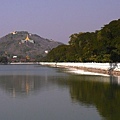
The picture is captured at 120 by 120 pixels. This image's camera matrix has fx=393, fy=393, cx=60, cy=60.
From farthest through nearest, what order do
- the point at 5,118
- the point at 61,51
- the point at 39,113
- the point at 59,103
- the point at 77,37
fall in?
the point at 61,51 < the point at 77,37 < the point at 59,103 < the point at 39,113 < the point at 5,118

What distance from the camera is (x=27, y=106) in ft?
62.8

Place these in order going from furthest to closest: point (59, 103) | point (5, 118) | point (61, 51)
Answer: point (61, 51), point (59, 103), point (5, 118)

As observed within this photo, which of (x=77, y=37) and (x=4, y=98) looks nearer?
(x=4, y=98)

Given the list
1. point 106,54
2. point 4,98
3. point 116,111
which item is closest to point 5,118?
point 116,111

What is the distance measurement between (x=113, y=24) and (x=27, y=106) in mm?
42469

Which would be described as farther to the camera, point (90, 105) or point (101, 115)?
point (90, 105)

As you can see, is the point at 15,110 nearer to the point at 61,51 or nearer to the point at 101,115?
the point at 101,115

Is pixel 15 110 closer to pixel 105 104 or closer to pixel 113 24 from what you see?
pixel 105 104

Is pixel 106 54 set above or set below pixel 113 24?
below

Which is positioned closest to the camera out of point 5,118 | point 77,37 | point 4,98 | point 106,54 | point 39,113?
point 5,118

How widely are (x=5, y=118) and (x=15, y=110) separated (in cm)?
212

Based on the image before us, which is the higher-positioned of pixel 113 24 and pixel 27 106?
pixel 113 24

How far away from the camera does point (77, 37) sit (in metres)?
98.1

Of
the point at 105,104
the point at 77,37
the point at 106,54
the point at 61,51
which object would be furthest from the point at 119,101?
the point at 61,51
